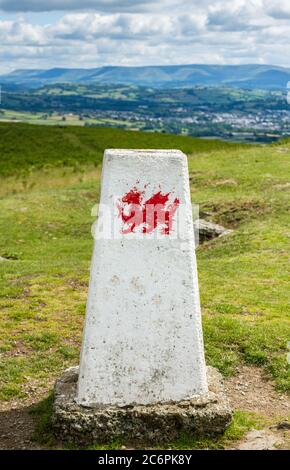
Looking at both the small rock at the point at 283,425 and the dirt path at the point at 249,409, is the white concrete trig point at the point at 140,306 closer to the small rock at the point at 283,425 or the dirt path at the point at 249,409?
the dirt path at the point at 249,409

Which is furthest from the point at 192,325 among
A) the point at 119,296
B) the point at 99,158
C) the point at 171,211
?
the point at 99,158

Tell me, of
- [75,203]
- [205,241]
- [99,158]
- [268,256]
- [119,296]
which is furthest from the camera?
[99,158]

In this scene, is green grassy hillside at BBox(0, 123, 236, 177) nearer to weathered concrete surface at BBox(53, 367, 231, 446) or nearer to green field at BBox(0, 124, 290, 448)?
green field at BBox(0, 124, 290, 448)

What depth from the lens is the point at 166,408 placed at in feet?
23.7

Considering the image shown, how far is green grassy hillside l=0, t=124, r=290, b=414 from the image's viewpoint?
10.4 meters

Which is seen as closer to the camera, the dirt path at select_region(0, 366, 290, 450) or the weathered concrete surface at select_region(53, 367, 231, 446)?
the weathered concrete surface at select_region(53, 367, 231, 446)

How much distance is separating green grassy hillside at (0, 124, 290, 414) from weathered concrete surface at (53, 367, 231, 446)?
2.05 m

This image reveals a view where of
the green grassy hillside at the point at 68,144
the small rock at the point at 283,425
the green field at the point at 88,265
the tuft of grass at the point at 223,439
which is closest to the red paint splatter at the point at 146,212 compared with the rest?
the tuft of grass at the point at 223,439

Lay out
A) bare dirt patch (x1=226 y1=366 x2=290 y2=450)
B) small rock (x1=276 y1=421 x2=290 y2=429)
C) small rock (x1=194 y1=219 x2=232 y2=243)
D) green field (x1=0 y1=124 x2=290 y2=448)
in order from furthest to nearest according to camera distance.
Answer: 1. small rock (x1=194 y1=219 x2=232 y2=243)
2. green field (x1=0 y1=124 x2=290 y2=448)
3. small rock (x1=276 y1=421 x2=290 y2=429)
4. bare dirt patch (x1=226 y1=366 x2=290 y2=450)

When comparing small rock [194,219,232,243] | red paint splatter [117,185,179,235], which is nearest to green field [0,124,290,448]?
small rock [194,219,232,243]

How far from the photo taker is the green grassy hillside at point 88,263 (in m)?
10.4

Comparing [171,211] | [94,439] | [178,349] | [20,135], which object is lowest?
[94,439]

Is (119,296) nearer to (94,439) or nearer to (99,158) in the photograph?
(94,439)

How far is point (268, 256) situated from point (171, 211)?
10.5 m
